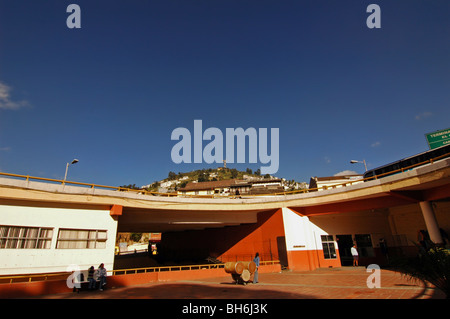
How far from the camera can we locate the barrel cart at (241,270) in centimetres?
1265

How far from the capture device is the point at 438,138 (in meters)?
22.3

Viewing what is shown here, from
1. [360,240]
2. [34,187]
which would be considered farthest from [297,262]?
[34,187]

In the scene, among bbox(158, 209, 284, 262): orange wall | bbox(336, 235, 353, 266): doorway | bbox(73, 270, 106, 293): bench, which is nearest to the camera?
bbox(73, 270, 106, 293): bench

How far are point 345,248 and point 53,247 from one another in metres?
23.1

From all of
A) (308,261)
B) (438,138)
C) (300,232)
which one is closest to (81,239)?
(300,232)

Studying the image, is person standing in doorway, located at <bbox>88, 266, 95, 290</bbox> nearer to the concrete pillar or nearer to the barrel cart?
the barrel cart

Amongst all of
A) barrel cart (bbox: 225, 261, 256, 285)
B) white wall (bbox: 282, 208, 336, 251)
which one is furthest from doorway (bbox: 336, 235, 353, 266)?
barrel cart (bbox: 225, 261, 256, 285)

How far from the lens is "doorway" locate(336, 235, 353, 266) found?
74.5 ft

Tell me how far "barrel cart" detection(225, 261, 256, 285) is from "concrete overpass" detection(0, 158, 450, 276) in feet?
25.4

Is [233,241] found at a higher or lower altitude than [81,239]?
lower

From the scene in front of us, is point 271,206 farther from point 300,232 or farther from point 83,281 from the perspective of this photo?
point 83,281

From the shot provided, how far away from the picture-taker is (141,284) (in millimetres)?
14672
